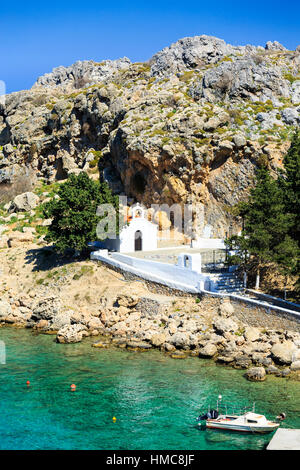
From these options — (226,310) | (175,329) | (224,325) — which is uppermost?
(226,310)

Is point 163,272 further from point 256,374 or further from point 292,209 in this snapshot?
point 256,374

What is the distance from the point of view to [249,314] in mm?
28922

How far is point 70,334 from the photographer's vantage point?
1205 inches

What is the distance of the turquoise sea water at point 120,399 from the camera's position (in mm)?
18266

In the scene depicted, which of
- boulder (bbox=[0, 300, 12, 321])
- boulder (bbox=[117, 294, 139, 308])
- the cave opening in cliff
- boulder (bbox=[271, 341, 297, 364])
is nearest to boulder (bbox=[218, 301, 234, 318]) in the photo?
boulder (bbox=[271, 341, 297, 364])

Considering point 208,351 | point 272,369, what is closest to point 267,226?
point 208,351

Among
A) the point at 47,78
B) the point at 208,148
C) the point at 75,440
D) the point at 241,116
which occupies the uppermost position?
the point at 47,78

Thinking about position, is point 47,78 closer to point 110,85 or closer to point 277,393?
point 110,85

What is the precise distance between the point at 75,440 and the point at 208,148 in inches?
1448

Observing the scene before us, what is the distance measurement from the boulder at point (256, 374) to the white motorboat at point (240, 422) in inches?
165

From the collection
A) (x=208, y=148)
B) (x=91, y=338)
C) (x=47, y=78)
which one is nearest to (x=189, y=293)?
(x=91, y=338)

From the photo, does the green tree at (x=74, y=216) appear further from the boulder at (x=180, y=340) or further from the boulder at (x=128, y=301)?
the boulder at (x=180, y=340)

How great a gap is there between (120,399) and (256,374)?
7452mm

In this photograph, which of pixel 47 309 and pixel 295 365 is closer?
pixel 295 365
